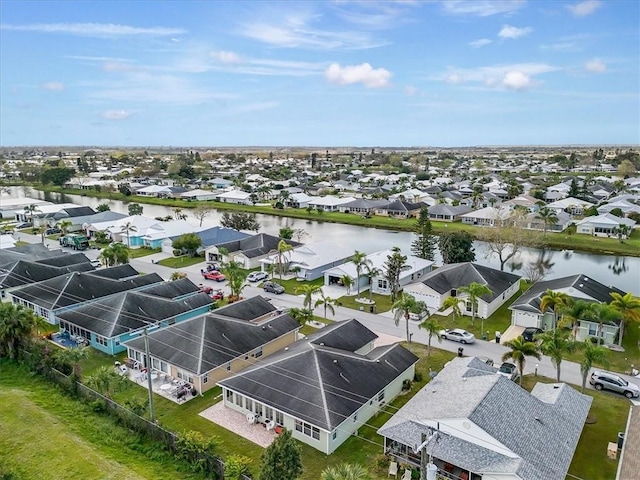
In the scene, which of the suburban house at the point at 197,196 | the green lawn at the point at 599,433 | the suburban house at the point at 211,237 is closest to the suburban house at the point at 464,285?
the green lawn at the point at 599,433

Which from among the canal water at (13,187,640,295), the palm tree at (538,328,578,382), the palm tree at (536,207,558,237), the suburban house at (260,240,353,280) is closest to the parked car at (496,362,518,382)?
the palm tree at (538,328,578,382)

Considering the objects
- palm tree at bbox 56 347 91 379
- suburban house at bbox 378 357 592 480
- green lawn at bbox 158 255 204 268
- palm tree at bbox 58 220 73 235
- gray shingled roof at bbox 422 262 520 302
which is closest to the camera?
suburban house at bbox 378 357 592 480

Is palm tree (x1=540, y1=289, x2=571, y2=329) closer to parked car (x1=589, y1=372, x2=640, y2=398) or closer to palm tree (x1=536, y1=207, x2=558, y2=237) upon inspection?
parked car (x1=589, y1=372, x2=640, y2=398)

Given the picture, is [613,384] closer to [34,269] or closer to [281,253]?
[281,253]

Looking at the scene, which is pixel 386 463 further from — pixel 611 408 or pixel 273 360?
pixel 611 408

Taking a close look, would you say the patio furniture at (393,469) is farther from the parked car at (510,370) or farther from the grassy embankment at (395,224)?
the grassy embankment at (395,224)

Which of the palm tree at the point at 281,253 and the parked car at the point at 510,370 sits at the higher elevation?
the palm tree at the point at 281,253
